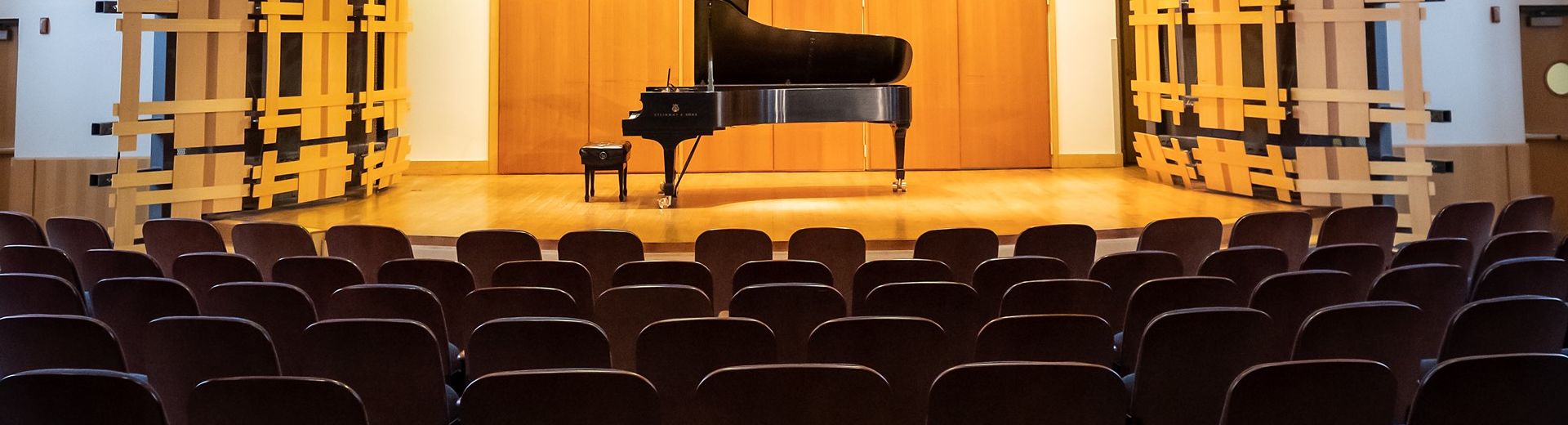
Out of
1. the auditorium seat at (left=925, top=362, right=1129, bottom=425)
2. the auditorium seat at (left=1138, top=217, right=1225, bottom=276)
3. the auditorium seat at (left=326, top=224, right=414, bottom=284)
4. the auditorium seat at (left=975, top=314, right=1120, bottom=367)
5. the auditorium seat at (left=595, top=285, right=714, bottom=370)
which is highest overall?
the auditorium seat at (left=925, top=362, right=1129, bottom=425)

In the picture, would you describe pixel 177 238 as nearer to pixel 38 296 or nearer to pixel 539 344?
pixel 38 296

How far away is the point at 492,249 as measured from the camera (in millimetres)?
4938

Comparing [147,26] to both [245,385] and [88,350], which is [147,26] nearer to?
[88,350]

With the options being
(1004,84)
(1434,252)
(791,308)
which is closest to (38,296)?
(791,308)

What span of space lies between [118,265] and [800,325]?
2460mm

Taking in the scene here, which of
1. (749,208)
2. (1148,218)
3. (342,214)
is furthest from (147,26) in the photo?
(1148,218)

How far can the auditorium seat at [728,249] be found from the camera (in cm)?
499

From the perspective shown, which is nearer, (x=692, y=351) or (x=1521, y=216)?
(x=692, y=351)

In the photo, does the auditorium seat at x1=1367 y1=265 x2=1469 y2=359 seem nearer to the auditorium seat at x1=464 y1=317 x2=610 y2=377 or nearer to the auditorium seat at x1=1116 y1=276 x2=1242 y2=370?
the auditorium seat at x1=1116 y1=276 x2=1242 y2=370

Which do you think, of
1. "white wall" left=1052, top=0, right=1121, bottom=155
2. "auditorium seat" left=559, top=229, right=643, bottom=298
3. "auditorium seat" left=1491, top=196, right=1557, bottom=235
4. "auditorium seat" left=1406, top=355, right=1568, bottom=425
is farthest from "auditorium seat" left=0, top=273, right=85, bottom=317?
"white wall" left=1052, top=0, right=1121, bottom=155

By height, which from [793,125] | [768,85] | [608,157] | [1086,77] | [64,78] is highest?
[64,78]

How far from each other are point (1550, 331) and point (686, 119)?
588 centimetres

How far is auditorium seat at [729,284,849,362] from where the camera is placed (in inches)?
131

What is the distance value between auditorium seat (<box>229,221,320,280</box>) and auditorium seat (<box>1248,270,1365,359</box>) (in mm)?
3566
